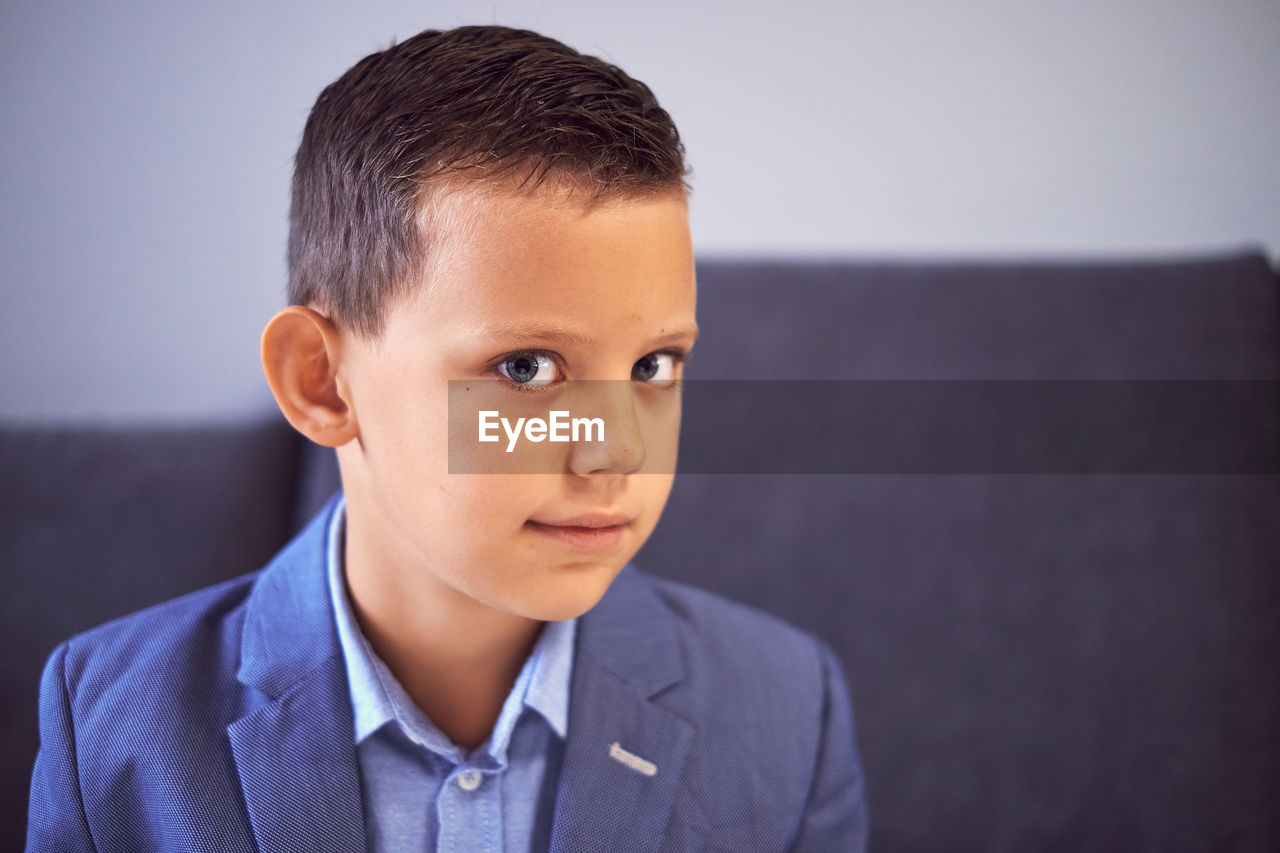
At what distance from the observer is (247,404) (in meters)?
1.00

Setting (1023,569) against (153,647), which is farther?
(1023,569)

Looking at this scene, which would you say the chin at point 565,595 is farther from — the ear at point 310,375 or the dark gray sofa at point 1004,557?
the dark gray sofa at point 1004,557

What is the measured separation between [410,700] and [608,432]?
280 mm

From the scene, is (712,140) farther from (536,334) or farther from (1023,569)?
(1023,569)

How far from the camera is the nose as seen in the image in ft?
1.67

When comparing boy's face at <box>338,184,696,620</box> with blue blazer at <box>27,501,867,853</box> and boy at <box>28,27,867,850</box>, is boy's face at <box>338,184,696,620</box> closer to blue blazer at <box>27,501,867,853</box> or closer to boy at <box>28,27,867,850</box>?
boy at <box>28,27,867,850</box>

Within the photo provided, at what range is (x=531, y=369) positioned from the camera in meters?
0.52

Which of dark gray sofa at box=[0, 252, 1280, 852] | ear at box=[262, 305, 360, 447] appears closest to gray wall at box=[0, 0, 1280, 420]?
dark gray sofa at box=[0, 252, 1280, 852]

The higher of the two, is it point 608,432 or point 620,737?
point 608,432

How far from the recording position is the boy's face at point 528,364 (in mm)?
495

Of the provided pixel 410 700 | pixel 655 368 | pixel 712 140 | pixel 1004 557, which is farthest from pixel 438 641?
pixel 1004 557

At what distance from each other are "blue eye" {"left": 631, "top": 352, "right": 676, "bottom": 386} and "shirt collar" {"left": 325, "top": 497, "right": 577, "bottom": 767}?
0.23 m

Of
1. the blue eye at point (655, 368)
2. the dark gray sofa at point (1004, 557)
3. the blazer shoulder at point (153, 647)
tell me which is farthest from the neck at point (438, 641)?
the dark gray sofa at point (1004, 557)

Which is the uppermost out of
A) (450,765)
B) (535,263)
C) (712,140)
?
(712,140)
